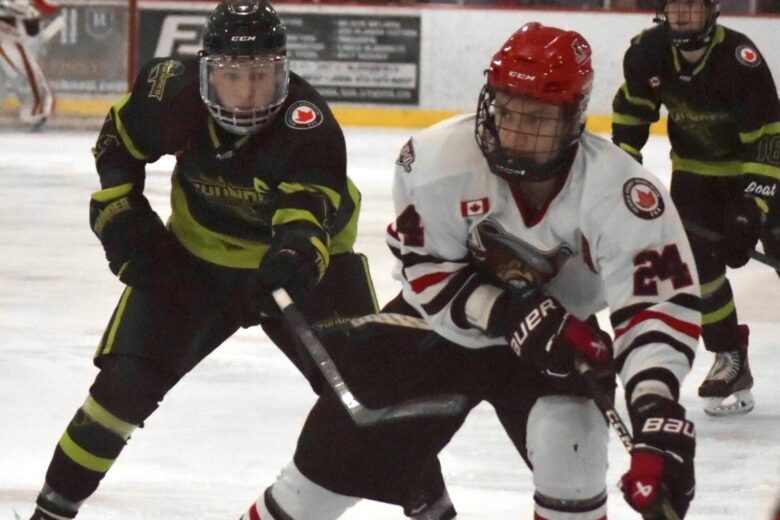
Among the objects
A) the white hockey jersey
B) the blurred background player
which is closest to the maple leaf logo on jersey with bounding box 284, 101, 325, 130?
the white hockey jersey

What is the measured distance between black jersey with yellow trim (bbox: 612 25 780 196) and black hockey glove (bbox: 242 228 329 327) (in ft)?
5.17

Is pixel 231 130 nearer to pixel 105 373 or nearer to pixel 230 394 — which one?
pixel 105 373

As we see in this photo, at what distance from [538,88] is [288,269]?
606mm

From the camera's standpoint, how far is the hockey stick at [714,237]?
3902mm

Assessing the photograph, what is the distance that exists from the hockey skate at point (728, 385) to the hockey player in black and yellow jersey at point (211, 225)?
4.34 ft

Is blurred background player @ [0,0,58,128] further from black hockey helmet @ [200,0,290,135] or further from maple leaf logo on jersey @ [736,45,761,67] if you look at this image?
black hockey helmet @ [200,0,290,135]

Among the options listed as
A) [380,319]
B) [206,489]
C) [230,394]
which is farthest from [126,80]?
[380,319]

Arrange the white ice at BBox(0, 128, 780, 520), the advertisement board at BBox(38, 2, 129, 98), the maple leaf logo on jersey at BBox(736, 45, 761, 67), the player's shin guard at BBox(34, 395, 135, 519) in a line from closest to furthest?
the player's shin guard at BBox(34, 395, 135, 519)
the white ice at BBox(0, 128, 780, 520)
the maple leaf logo on jersey at BBox(736, 45, 761, 67)
the advertisement board at BBox(38, 2, 129, 98)

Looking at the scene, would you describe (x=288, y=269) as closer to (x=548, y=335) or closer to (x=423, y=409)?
(x=423, y=409)

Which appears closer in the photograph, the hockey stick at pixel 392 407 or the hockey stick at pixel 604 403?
the hockey stick at pixel 604 403

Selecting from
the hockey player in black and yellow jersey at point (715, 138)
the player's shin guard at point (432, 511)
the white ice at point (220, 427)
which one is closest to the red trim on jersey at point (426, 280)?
the player's shin guard at point (432, 511)

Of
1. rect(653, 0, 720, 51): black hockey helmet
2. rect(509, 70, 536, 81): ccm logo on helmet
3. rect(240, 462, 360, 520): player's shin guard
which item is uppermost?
rect(509, 70, 536, 81): ccm logo on helmet

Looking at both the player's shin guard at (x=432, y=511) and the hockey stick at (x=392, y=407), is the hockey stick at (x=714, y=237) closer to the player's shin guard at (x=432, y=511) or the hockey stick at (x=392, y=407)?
the player's shin guard at (x=432, y=511)

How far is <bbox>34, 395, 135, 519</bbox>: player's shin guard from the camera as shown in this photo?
2646 mm
